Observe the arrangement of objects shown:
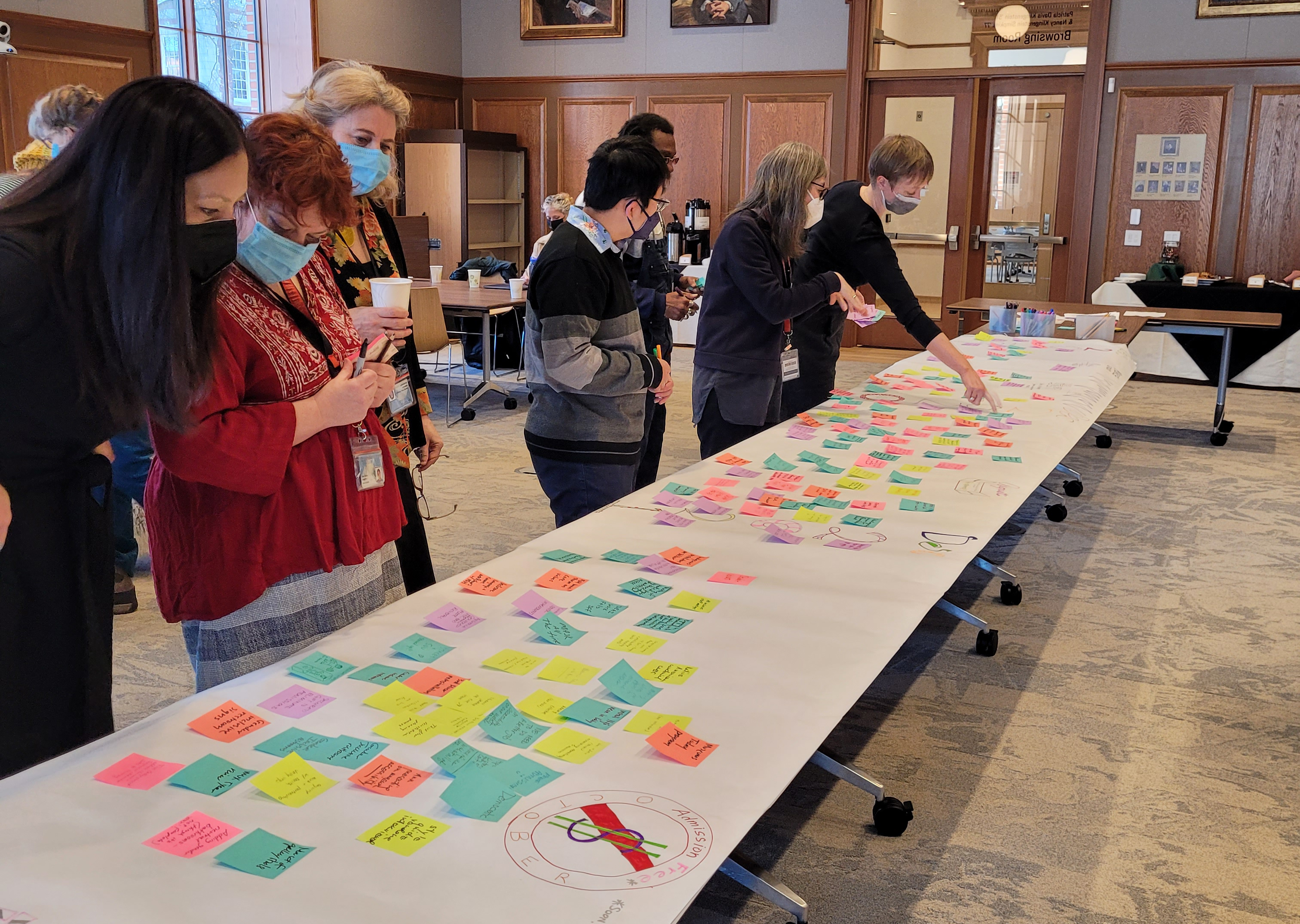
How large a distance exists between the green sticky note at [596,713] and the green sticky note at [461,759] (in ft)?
0.50

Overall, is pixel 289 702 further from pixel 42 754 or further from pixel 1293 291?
pixel 1293 291

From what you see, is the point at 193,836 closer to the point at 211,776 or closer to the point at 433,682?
the point at 211,776

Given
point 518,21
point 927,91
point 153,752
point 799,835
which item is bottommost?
point 799,835

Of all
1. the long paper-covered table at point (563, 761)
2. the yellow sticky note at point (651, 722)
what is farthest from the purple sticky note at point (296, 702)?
the yellow sticky note at point (651, 722)

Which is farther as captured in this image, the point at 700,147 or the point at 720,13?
the point at 700,147

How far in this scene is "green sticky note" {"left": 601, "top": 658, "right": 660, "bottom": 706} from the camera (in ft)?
5.20

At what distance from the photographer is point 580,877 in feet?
3.81

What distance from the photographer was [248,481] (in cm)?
163

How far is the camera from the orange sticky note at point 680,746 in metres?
1.42

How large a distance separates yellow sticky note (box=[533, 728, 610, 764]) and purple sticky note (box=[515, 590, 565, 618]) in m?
0.42

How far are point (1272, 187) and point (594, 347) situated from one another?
27.1 feet

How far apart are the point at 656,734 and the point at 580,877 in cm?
33

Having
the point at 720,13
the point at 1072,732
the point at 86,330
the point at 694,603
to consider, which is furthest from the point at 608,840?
the point at 720,13

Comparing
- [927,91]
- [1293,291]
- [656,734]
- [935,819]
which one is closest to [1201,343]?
[1293,291]
